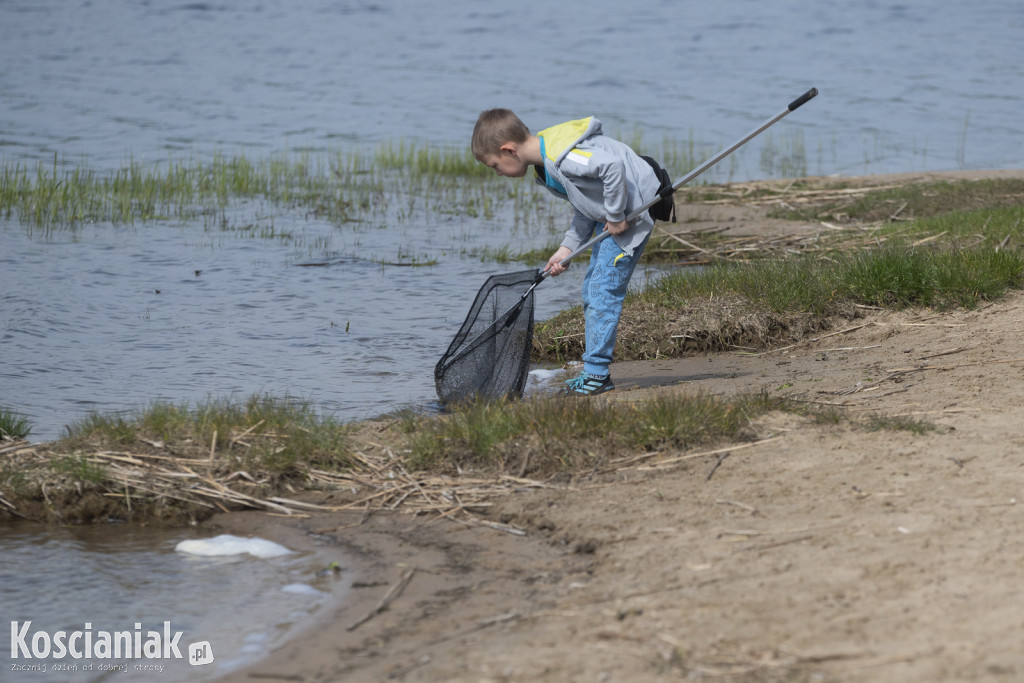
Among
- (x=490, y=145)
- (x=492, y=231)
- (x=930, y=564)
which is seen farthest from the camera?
(x=492, y=231)

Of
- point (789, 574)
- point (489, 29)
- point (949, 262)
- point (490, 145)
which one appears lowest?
point (789, 574)

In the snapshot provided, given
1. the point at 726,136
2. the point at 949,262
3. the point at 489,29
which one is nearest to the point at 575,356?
the point at 949,262

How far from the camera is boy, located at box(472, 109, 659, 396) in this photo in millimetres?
5293

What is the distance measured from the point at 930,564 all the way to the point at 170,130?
16.9 metres

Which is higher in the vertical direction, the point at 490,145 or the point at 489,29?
the point at 489,29

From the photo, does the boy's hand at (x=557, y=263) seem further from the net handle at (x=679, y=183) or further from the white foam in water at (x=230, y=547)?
the white foam in water at (x=230, y=547)

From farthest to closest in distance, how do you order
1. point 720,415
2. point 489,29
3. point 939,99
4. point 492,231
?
point 489,29, point 939,99, point 492,231, point 720,415

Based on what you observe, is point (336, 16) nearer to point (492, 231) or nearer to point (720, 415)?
point (492, 231)

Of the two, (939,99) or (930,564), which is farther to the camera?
(939,99)

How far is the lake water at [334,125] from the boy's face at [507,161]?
160 centimetres

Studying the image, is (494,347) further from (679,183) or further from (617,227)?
(679,183)

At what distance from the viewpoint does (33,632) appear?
3445mm

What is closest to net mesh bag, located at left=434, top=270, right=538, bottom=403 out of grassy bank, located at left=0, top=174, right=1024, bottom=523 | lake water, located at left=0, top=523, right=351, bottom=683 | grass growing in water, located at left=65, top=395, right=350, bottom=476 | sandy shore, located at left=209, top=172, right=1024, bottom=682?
grassy bank, located at left=0, top=174, right=1024, bottom=523

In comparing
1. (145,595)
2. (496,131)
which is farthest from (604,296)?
(145,595)
